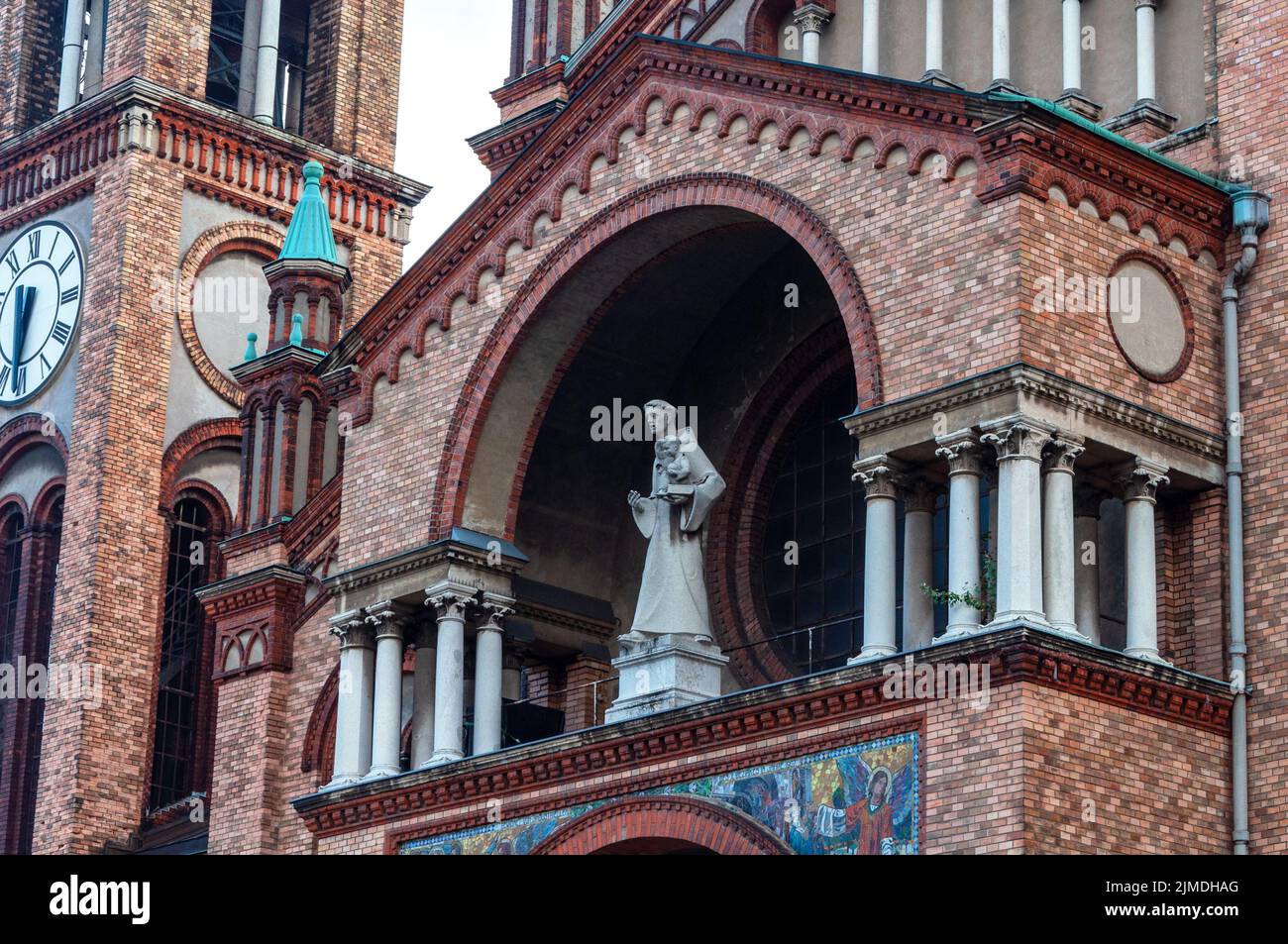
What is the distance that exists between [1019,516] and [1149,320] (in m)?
2.66

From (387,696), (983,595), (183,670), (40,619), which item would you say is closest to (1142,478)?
(983,595)

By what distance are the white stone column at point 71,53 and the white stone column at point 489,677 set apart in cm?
1894

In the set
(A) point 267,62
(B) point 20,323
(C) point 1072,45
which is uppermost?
(A) point 267,62

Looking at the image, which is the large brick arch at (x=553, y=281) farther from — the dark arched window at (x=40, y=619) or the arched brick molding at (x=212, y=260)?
the arched brick molding at (x=212, y=260)

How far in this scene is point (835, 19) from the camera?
29.0 metres

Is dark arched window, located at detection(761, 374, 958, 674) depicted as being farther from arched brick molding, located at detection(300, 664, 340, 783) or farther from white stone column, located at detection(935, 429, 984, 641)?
arched brick molding, located at detection(300, 664, 340, 783)

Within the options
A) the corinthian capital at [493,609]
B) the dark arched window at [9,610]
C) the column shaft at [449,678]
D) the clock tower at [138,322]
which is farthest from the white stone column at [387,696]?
the dark arched window at [9,610]

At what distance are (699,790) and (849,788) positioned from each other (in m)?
1.84

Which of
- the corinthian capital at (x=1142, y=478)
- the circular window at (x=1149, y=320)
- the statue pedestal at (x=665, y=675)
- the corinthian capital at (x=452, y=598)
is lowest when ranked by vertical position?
the statue pedestal at (x=665, y=675)

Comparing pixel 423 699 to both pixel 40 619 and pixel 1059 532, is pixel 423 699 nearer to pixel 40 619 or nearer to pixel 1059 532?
pixel 1059 532

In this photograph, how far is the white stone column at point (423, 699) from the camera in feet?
88.9

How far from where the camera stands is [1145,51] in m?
25.7

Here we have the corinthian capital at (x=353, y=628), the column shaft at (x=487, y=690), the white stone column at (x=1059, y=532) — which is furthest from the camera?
the corinthian capital at (x=353, y=628)

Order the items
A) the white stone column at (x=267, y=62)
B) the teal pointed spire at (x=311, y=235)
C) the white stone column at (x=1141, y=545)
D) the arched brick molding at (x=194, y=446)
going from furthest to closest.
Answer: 1. the white stone column at (x=267, y=62)
2. the arched brick molding at (x=194, y=446)
3. the teal pointed spire at (x=311, y=235)
4. the white stone column at (x=1141, y=545)
